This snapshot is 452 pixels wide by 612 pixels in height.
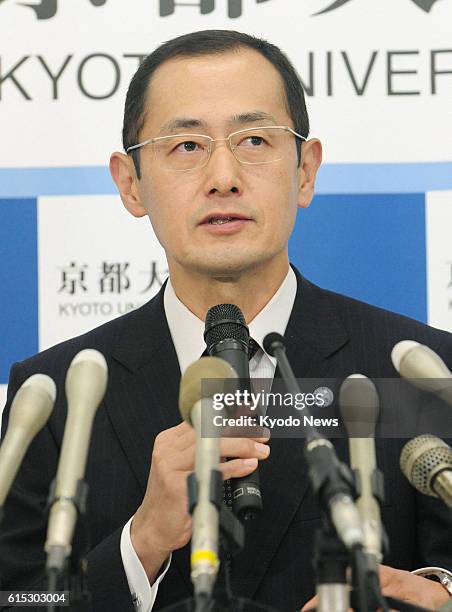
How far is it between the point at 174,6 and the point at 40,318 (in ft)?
3.08

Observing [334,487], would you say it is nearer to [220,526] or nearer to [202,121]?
[220,526]

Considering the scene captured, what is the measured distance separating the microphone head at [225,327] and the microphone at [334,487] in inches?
11.1

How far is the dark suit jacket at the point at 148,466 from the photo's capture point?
1.96 metres

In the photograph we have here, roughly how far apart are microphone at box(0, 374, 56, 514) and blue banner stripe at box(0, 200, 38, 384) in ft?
4.98

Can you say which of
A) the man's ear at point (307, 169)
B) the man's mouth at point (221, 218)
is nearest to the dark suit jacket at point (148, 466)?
the man's ear at point (307, 169)

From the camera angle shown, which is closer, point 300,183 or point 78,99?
point 300,183

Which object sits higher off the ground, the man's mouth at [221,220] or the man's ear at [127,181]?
the man's ear at [127,181]

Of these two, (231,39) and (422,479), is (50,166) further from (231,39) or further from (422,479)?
(422,479)

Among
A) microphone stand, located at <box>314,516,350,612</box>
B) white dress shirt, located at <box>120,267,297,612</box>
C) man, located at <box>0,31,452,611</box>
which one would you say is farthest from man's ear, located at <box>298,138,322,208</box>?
microphone stand, located at <box>314,516,350,612</box>

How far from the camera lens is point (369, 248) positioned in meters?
2.85

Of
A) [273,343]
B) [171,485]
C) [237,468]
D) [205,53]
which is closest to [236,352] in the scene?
[273,343]

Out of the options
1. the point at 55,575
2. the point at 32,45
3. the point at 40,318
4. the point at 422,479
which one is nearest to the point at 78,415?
the point at 55,575

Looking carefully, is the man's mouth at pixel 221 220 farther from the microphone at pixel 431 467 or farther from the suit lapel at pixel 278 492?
the microphone at pixel 431 467

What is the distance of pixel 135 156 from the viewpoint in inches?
91.9
